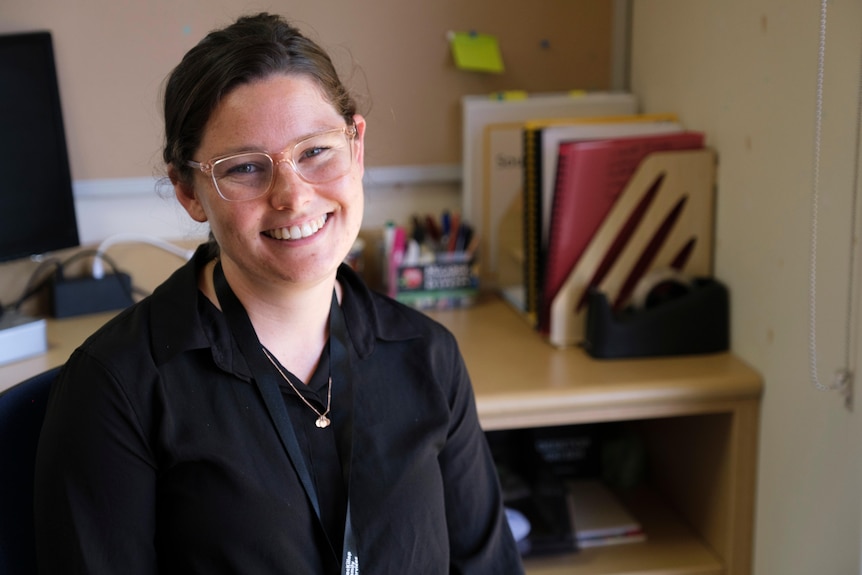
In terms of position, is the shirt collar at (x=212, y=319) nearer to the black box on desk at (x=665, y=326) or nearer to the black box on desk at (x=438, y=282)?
the black box on desk at (x=665, y=326)

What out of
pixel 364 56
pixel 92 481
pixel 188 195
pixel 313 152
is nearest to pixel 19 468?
pixel 92 481

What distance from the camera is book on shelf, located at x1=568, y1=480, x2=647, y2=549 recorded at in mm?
1747

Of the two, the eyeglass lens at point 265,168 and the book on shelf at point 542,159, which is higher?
the eyeglass lens at point 265,168

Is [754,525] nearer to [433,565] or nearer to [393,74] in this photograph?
[433,565]

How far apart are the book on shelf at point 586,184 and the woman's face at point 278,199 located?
66 cm

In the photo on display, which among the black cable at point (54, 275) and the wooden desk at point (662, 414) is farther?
the black cable at point (54, 275)

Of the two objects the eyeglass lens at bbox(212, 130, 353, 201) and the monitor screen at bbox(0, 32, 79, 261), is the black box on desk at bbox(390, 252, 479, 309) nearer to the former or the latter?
the monitor screen at bbox(0, 32, 79, 261)

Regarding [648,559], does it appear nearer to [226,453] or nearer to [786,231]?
[786,231]

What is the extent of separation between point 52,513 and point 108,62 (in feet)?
3.62

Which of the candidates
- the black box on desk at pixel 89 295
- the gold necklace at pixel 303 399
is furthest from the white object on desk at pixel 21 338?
the gold necklace at pixel 303 399

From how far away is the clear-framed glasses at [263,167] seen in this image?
1056mm

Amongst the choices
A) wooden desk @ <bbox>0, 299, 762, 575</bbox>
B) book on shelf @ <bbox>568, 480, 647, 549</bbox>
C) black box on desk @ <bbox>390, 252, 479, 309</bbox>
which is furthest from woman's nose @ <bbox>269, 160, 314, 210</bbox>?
book on shelf @ <bbox>568, 480, 647, 549</bbox>

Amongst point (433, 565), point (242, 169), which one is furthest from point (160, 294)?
point (433, 565)

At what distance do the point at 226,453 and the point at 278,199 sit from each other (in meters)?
0.28
